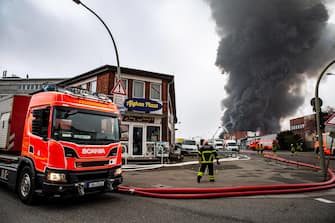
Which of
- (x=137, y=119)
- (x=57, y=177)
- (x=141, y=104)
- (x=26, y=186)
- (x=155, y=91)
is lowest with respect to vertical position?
(x=26, y=186)

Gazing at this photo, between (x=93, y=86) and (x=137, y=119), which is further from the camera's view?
(x=93, y=86)

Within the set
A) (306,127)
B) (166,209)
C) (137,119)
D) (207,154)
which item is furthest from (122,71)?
(306,127)

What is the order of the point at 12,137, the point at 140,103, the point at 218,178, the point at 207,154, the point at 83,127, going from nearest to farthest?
the point at 83,127
the point at 12,137
the point at 207,154
the point at 218,178
the point at 140,103

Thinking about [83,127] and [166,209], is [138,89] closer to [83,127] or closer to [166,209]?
[83,127]

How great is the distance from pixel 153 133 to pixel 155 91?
11.6ft

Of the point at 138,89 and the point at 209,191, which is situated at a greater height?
the point at 138,89

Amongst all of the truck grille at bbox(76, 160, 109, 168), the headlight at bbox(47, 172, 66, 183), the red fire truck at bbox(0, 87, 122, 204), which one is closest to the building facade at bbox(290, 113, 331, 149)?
the red fire truck at bbox(0, 87, 122, 204)

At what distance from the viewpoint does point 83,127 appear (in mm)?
5559

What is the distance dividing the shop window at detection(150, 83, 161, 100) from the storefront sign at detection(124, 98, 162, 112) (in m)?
1.38

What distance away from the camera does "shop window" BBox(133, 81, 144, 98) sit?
17350 mm

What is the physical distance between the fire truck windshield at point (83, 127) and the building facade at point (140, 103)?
900cm

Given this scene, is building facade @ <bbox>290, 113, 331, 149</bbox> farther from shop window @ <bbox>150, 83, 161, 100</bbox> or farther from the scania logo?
the scania logo

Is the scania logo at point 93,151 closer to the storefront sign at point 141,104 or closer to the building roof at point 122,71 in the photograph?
the storefront sign at point 141,104

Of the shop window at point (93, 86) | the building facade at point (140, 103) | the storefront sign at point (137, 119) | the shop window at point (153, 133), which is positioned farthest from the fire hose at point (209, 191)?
the shop window at point (93, 86)
